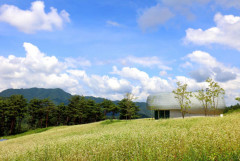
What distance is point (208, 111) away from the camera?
51.4 metres

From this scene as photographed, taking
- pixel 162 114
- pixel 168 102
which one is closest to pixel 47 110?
pixel 162 114

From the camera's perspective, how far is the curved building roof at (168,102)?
5178cm

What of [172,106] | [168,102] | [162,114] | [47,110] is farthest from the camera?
[47,110]

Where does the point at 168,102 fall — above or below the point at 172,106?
above

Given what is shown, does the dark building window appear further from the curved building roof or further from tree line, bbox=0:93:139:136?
tree line, bbox=0:93:139:136

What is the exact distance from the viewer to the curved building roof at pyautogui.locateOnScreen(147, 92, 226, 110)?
170 feet

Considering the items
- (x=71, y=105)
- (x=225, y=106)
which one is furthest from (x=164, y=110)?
(x=71, y=105)

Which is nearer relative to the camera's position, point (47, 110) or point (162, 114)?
point (162, 114)

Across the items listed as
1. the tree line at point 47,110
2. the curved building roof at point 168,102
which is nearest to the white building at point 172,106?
the curved building roof at point 168,102

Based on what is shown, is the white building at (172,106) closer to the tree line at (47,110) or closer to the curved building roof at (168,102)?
the curved building roof at (168,102)

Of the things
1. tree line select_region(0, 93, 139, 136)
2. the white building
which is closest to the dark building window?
the white building

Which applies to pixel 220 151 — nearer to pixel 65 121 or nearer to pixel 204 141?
pixel 204 141

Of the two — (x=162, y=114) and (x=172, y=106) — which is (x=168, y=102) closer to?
(x=172, y=106)

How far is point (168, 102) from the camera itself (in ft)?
178
